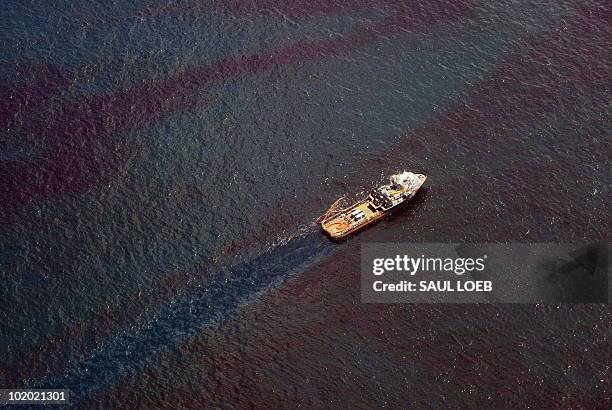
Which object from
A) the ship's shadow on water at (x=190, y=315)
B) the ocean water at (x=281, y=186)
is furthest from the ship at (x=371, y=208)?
the ship's shadow on water at (x=190, y=315)

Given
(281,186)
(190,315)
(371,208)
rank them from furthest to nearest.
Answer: (281,186)
(371,208)
(190,315)

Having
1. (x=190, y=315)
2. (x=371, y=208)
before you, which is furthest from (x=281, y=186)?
(x=190, y=315)

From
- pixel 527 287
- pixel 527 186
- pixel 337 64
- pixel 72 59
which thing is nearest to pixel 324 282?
pixel 527 287

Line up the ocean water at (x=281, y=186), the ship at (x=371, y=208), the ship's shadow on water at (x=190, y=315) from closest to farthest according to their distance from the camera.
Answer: the ship's shadow on water at (x=190, y=315), the ocean water at (x=281, y=186), the ship at (x=371, y=208)

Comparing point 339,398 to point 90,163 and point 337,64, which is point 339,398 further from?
point 337,64

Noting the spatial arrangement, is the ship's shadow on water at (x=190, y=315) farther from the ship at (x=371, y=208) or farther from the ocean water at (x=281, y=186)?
the ship at (x=371, y=208)

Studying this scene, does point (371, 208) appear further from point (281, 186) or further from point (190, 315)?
point (190, 315)

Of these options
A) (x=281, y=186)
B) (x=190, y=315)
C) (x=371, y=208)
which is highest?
(x=281, y=186)
